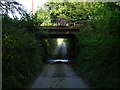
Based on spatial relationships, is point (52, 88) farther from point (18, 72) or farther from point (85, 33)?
point (85, 33)

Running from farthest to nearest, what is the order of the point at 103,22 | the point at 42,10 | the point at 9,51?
the point at 42,10 → the point at 103,22 → the point at 9,51

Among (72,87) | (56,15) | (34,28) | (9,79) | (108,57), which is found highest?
(56,15)

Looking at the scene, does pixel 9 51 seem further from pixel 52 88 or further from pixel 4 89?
pixel 52 88

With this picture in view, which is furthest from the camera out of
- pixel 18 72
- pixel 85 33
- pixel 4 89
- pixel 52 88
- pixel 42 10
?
pixel 42 10

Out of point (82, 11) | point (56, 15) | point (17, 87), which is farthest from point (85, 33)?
point (56, 15)

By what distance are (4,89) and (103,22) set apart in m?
7.58

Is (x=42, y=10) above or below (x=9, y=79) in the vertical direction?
above

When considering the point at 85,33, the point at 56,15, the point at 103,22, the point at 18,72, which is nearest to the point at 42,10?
the point at 56,15

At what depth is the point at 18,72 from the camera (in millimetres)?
11219

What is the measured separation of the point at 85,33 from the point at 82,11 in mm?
16247

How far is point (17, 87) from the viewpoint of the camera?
1063cm

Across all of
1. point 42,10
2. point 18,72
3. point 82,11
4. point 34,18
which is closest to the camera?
point 18,72

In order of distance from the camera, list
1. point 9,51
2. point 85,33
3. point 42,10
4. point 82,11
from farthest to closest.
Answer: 1. point 42,10
2. point 82,11
3. point 85,33
4. point 9,51

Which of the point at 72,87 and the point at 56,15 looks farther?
the point at 56,15
